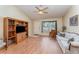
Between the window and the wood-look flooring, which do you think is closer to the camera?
the wood-look flooring

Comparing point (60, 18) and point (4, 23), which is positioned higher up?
point (60, 18)

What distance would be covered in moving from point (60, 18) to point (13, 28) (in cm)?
542

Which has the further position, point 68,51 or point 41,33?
point 41,33

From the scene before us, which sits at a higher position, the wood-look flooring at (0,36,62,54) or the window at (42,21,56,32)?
the window at (42,21,56,32)

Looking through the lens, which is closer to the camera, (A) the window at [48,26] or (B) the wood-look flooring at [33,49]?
(B) the wood-look flooring at [33,49]

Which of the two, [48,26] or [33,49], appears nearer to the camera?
[33,49]

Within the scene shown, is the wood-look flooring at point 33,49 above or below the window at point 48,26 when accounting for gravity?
below

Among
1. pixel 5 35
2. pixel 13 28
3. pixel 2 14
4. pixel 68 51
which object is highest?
pixel 2 14

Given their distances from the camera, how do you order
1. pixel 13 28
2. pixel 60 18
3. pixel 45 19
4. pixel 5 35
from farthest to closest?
pixel 45 19, pixel 60 18, pixel 13 28, pixel 5 35

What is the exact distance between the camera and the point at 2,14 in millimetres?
4918

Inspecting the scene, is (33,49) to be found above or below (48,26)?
below
